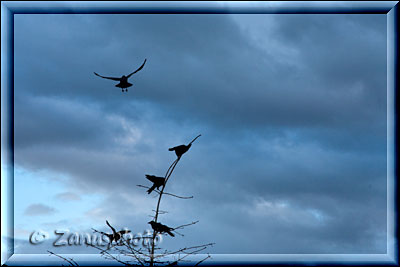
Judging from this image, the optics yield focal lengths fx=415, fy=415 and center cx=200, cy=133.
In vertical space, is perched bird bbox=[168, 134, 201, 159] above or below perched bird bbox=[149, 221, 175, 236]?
above

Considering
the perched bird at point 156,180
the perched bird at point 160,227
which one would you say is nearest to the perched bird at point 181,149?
the perched bird at point 156,180

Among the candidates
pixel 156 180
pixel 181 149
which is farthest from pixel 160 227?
pixel 181 149

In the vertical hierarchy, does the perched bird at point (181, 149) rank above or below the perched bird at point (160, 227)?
above

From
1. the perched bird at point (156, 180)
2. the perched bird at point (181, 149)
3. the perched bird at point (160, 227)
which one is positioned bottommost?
the perched bird at point (160, 227)

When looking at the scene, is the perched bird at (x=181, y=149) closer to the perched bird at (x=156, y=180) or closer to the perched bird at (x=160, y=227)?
the perched bird at (x=156, y=180)

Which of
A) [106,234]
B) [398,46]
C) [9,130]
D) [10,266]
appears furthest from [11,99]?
[398,46]

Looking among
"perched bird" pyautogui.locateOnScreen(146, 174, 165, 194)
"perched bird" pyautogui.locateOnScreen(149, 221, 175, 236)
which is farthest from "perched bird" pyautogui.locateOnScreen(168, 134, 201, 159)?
"perched bird" pyautogui.locateOnScreen(149, 221, 175, 236)

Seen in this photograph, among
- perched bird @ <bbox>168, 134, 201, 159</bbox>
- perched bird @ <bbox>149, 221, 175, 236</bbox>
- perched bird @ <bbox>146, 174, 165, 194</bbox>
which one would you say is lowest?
perched bird @ <bbox>149, 221, 175, 236</bbox>

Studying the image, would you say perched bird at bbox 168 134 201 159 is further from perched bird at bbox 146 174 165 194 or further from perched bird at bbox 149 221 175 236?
perched bird at bbox 149 221 175 236

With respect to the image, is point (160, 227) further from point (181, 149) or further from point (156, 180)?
point (181, 149)

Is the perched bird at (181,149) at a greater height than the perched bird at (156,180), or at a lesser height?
greater

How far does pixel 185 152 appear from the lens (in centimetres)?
197

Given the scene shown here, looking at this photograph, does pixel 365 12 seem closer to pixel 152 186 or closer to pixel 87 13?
pixel 87 13

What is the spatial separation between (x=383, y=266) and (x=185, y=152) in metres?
1.81
